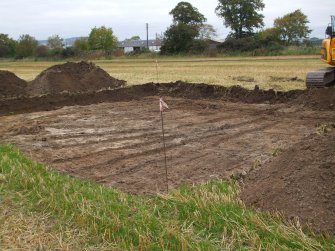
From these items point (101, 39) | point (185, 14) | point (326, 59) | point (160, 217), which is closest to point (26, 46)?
point (101, 39)

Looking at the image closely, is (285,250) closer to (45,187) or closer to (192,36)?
(45,187)

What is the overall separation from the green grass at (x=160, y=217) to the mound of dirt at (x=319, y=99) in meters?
6.97

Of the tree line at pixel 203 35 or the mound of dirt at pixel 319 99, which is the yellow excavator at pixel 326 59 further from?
the tree line at pixel 203 35

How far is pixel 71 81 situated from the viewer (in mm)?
19609

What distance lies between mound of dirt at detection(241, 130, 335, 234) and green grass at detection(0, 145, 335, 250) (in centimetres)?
19

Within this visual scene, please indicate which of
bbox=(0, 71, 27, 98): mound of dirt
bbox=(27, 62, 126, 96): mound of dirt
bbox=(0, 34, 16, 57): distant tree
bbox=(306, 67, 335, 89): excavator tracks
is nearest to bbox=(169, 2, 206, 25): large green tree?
bbox=(0, 34, 16, 57): distant tree

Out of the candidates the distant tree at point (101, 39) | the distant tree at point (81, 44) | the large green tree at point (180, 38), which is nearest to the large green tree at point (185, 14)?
the large green tree at point (180, 38)

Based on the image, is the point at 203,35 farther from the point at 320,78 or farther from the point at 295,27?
the point at 320,78

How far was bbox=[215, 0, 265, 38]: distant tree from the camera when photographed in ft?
225

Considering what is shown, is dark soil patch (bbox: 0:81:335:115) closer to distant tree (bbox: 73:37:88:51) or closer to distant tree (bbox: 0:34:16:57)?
distant tree (bbox: 73:37:88:51)

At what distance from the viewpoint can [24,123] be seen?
12109mm

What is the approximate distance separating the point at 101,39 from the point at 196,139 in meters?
75.3

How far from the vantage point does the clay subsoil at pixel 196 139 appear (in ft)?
18.4

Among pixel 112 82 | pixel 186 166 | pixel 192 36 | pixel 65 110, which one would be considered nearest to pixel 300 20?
pixel 192 36
